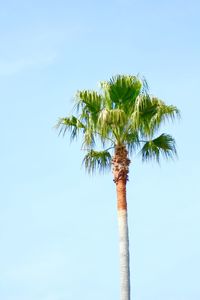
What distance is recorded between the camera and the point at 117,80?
2928cm

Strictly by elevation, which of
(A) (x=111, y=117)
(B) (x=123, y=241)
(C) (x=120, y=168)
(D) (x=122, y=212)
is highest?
(A) (x=111, y=117)

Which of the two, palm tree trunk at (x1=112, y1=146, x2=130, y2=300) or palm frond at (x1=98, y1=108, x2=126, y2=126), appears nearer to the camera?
palm tree trunk at (x1=112, y1=146, x2=130, y2=300)

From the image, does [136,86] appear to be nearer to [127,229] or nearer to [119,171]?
[119,171]

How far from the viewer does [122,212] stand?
1096 inches

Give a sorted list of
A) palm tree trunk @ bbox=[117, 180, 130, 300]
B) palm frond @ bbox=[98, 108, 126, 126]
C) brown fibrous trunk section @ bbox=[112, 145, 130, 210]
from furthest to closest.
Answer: brown fibrous trunk section @ bbox=[112, 145, 130, 210], palm frond @ bbox=[98, 108, 126, 126], palm tree trunk @ bbox=[117, 180, 130, 300]

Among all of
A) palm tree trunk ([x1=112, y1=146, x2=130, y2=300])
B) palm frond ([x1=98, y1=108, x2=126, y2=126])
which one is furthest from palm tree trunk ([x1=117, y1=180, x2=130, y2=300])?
palm frond ([x1=98, y1=108, x2=126, y2=126])

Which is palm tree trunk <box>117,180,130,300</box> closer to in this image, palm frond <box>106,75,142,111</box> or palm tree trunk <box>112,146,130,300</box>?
palm tree trunk <box>112,146,130,300</box>

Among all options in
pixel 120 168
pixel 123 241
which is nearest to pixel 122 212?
pixel 123 241

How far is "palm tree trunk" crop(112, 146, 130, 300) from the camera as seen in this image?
26781mm

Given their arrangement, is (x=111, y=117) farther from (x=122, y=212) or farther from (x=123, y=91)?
(x=122, y=212)

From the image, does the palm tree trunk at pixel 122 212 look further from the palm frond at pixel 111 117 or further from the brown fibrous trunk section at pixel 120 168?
the palm frond at pixel 111 117

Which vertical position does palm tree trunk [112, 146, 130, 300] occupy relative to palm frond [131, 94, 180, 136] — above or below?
below

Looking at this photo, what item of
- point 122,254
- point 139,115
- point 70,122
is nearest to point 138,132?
point 139,115

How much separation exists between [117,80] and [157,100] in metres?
1.51
